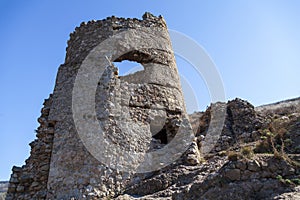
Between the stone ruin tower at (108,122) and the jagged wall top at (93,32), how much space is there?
1.3 inches

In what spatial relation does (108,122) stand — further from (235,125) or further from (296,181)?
(235,125)

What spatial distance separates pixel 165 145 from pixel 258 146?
241 centimetres

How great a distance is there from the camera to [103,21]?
30.2 feet

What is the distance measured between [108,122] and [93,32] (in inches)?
132

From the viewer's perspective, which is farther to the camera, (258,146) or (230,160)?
(258,146)

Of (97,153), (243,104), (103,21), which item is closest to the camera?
(97,153)

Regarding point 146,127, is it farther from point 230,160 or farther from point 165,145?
point 230,160

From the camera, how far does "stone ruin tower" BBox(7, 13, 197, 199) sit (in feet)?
22.3

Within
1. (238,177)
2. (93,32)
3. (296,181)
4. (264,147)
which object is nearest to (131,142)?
(238,177)

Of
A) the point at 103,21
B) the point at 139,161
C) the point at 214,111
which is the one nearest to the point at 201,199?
the point at 139,161

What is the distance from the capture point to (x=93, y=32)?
9086 mm

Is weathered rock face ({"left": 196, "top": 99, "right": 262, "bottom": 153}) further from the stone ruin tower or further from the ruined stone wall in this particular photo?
the ruined stone wall

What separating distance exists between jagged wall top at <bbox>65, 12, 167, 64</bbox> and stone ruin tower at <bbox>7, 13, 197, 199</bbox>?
1.3 inches

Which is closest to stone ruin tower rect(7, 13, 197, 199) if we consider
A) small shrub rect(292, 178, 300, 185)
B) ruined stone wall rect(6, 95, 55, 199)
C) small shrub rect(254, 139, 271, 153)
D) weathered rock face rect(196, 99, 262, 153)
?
ruined stone wall rect(6, 95, 55, 199)
